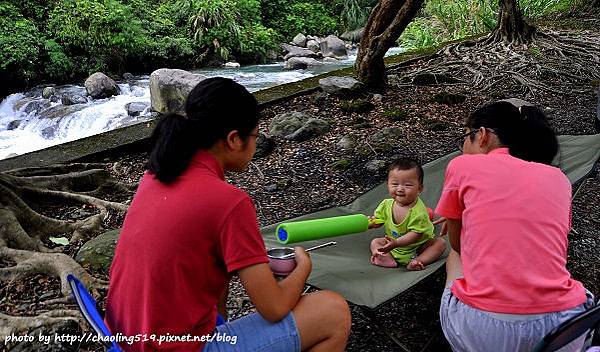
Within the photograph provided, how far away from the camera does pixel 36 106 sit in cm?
864

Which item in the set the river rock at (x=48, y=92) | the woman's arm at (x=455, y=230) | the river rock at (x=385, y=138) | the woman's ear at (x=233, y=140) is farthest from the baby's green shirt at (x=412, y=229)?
the river rock at (x=48, y=92)

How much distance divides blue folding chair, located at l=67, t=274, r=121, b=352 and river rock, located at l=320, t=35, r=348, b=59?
12770mm

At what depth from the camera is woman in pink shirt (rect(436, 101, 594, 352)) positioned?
145cm

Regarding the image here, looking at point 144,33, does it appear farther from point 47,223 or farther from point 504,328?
point 504,328

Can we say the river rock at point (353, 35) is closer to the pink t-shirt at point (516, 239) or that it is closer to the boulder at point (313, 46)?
the boulder at point (313, 46)

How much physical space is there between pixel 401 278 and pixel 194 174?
98cm

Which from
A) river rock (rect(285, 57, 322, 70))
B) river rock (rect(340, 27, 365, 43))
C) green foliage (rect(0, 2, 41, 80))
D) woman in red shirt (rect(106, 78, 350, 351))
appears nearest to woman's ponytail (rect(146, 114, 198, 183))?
woman in red shirt (rect(106, 78, 350, 351))

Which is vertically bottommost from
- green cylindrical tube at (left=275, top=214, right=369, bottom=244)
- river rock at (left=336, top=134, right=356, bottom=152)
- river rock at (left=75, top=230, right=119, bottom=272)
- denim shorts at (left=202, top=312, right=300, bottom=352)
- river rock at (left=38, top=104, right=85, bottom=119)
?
river rock at (left=38, top=104, right=85, bottom=119)

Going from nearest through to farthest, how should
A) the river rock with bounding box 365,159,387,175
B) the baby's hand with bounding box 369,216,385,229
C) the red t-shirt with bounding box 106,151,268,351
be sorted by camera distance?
the red t-shirt with bounding box 106,151,268,351
the baby's hand with bounding box 369,216,385,229
the river rock with bounding box 365,159,387,175

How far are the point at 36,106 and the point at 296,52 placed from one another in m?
6.75

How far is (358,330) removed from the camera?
222 cm

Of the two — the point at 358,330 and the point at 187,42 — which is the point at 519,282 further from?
the point at 187,42

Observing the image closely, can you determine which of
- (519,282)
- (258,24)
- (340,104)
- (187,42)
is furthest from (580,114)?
(258,24)

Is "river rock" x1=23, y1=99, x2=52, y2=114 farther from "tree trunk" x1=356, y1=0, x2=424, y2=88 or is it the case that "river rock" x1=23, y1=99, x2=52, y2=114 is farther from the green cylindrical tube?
the green cylindrical tube
